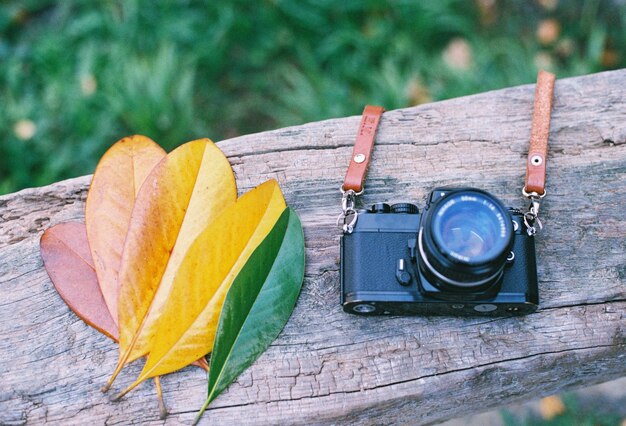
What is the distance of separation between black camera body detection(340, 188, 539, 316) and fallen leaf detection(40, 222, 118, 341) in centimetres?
51

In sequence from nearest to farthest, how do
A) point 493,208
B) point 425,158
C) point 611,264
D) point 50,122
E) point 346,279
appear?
point 493,208, point 346,279, point 611,264, point 425,158, point 50,122

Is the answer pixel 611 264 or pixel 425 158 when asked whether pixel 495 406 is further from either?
pixel 425 158

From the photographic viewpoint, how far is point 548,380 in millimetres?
1379

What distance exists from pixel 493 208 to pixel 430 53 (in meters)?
1.40

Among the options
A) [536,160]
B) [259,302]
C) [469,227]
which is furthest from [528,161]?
[259,302]

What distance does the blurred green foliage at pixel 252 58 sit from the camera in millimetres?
2195

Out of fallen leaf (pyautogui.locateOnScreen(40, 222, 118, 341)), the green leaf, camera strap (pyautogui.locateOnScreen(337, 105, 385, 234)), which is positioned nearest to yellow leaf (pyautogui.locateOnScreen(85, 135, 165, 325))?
fallen leaf (pyautogui.locateOnScreen(40, 222, 118, 341))

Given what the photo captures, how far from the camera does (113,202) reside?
55.0 inches

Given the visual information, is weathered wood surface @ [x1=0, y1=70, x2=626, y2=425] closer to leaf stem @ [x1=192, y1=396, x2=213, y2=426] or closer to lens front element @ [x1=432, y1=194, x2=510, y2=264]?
leaf stem @ [x1=192, y1=396, x2=213, y2=426]

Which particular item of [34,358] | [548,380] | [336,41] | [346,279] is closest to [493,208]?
[346,279]

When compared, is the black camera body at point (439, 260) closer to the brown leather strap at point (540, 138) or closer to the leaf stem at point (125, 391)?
the brown leather strap at point (540, 138)

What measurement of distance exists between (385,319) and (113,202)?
640 mm

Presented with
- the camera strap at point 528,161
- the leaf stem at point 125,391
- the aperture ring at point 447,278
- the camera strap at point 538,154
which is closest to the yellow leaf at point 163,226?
the leaf stem at point 125,391

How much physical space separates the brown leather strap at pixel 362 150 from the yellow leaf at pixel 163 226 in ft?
0.86
